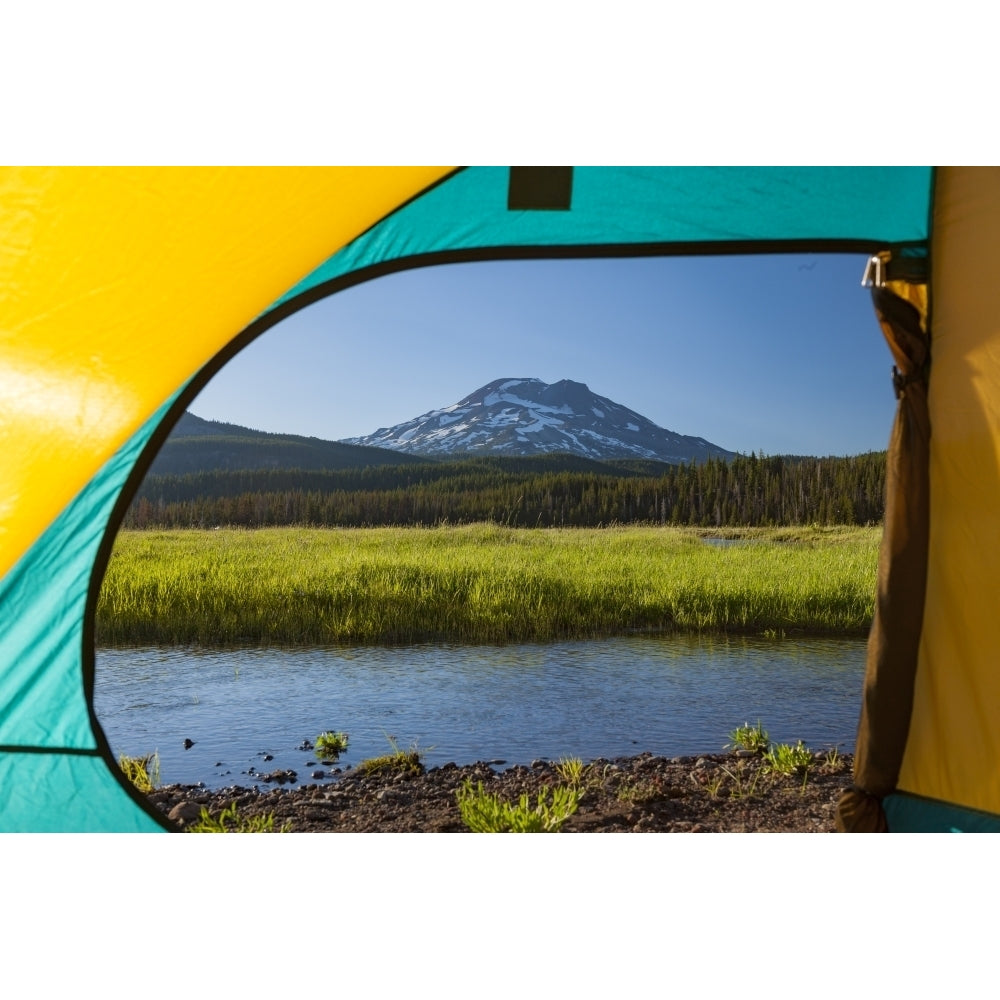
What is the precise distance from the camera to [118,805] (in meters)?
2.08

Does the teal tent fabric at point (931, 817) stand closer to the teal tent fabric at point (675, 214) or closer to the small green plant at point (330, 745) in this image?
the teal tent fabric at point (675, 214)

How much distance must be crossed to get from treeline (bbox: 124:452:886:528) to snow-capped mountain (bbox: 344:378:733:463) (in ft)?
9.79

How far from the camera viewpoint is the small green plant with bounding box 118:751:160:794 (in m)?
3.08

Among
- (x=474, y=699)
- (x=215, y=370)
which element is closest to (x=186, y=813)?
(x=215, y=370)

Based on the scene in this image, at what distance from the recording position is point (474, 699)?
529cm

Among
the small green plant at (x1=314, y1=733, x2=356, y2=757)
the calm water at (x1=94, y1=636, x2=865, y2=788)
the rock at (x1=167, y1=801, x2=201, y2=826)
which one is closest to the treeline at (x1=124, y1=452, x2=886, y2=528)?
the calm water at (x1=94, y1=636, x2=865, y2=788)

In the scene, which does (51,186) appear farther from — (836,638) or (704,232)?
(836,638)

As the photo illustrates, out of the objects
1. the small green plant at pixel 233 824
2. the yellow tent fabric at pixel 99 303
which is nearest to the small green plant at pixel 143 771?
the small green plant at pixel 233 824

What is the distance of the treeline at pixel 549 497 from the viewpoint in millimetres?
10648

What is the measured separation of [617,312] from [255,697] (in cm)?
1388

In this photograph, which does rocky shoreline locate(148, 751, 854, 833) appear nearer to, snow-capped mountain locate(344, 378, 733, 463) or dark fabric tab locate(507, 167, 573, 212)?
dark fabric tab locate(507, 167, 573, 212)

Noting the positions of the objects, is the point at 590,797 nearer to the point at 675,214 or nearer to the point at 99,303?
the point at 675,214

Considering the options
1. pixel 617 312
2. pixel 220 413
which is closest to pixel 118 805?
A: pixel 220 413

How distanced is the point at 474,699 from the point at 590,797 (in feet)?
8.45
